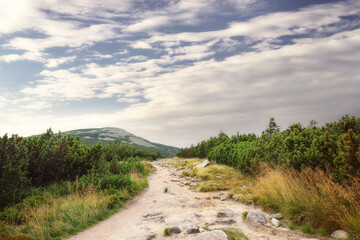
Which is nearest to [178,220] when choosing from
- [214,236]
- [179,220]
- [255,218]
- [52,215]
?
[179,220]

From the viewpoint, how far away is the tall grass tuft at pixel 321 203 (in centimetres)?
549

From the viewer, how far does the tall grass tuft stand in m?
5.49

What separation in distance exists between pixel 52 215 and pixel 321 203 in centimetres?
875

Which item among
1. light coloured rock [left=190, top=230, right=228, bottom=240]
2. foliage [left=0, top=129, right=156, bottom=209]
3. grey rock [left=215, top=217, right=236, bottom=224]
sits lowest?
grey rock [left=215, top=217, right=236, bottom=224]

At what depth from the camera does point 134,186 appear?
42.1ft

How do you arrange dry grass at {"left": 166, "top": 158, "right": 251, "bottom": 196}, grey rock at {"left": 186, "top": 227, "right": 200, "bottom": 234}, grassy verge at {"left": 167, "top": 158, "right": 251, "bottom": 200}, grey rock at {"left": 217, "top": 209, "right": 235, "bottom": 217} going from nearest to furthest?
grey rock at {"left": 186, "top": 227, "right": 200, "bottom": 234}
grey rock at {"left": 217, "top": 209, "right": 235, "bottom": 217}
grassy verge at {"left": 167, "top": 158, "right": 251, "bottom": 200}
dry grass at {"left": 166, "top": 158, "right": 251, "bottom": 196}

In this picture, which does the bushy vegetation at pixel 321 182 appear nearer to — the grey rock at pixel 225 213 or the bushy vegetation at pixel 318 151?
the bushy vegetation at pixel 318 151

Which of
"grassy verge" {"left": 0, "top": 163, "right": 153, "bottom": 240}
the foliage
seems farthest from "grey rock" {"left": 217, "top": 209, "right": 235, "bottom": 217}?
the foliage

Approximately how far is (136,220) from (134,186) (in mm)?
4821

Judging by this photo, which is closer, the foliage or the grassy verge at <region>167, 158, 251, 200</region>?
the foliage

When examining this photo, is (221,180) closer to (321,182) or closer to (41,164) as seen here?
(321,182)

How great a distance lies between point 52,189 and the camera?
420 inches

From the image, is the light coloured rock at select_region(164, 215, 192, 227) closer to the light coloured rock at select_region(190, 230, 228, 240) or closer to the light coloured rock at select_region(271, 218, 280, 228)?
the light coloured rock at select_region(190, 230, 228, 240)

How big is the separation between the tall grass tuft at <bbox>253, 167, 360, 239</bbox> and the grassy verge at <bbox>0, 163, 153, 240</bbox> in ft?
21.2
